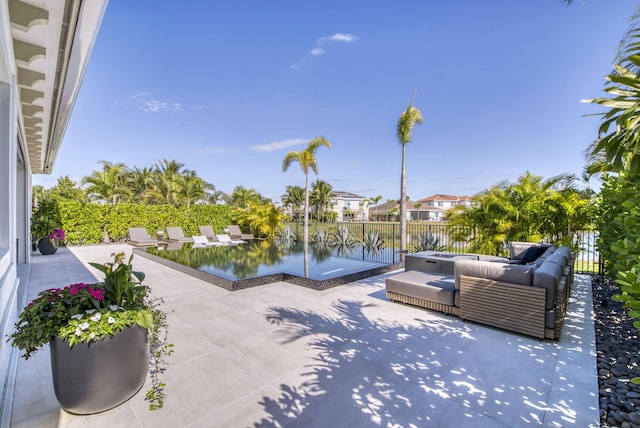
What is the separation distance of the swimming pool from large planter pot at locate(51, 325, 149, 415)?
3.48 meters

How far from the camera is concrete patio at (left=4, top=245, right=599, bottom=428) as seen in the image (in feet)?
7.09

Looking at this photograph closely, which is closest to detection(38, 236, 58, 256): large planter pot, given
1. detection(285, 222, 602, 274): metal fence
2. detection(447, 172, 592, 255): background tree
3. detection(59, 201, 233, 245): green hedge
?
detection(59, 201, 233, 245): green hedge

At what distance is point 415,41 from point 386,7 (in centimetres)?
181

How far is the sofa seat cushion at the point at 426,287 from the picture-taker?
4355mm

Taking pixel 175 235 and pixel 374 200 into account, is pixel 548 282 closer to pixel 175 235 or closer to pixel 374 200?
pixel 175 235

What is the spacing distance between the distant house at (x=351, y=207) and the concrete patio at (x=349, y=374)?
57.6 meters

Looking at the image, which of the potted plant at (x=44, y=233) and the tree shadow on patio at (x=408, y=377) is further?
the potted plant at (x=44, y=233)

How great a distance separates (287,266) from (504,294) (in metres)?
5.31

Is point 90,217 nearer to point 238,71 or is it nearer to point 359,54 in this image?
point 238,71

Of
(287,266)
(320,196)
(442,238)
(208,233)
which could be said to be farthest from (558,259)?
(320,196)

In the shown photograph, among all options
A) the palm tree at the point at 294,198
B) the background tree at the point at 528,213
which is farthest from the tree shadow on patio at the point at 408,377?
the palm tree at the point at 294,198

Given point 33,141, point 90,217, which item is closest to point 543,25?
point 33,141

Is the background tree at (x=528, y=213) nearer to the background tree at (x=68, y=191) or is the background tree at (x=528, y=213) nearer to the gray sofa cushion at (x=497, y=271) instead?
the gray sofa cushion at (x=497, y=271)

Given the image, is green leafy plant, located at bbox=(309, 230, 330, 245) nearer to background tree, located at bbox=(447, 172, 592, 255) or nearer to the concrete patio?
background tree, located at bbox=(447, 172, 592, 255)
